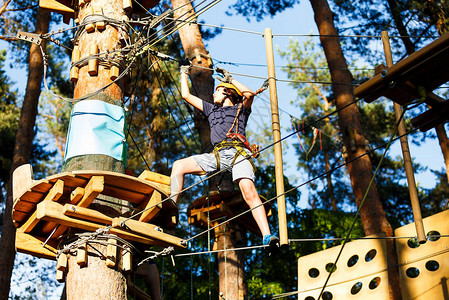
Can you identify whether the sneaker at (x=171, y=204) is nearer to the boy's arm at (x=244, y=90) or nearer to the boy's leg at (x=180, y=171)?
the boy's leg at (x=180, y=171)

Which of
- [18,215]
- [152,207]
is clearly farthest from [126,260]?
[18,215]

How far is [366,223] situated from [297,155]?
12.9m

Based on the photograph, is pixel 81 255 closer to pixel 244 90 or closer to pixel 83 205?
pixel 83 205

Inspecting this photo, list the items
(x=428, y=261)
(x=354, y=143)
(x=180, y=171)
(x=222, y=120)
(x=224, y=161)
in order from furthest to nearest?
1. (x=354, y=143)
2. (x=222, y=120)
3. (x=428, y=261)
4. (x=224, y=161)
5. (x=180, y=171)

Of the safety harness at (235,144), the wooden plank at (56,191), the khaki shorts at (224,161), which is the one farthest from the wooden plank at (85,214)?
the safety harness at (235,144)

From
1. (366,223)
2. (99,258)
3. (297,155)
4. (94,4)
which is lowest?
(99,258)

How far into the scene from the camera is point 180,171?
5.22 meters

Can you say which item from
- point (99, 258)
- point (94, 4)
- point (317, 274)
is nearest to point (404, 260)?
point (317, 274)

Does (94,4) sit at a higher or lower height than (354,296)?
higher

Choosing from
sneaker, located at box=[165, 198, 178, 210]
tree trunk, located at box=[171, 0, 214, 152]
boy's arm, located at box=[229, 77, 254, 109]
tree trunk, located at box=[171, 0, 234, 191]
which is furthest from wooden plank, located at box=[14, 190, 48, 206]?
tree trunk, located at box=[171, 0, 214, 152]

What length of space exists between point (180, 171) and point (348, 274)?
2266 mm

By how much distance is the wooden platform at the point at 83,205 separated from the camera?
4312 millimetres

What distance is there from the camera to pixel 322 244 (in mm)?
11461

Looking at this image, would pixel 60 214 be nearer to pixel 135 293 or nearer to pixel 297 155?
pixel 135 293
